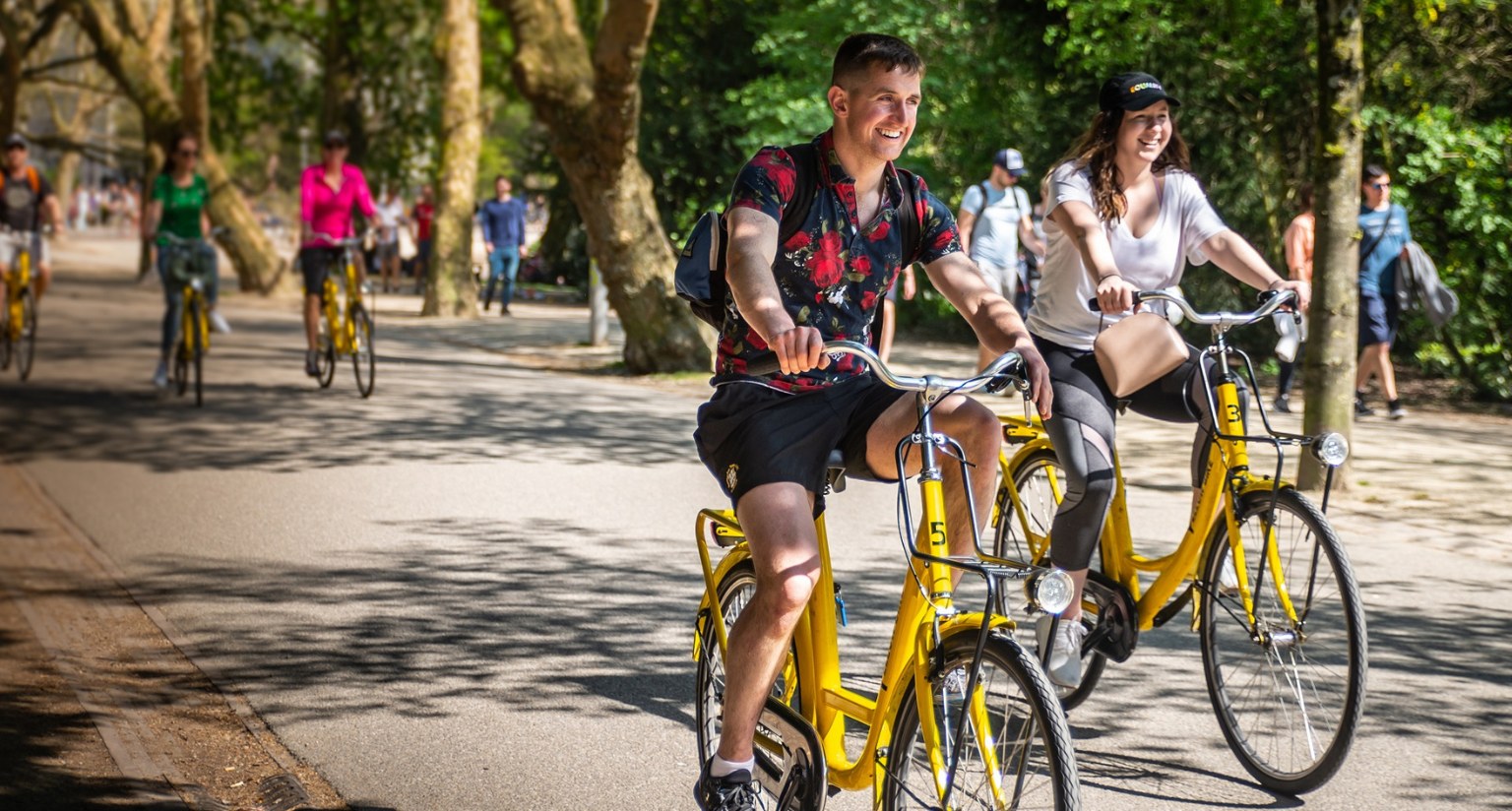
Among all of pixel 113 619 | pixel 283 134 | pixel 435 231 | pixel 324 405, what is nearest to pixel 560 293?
pixel 435 231

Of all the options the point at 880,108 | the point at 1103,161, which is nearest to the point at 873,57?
the point at 880,108

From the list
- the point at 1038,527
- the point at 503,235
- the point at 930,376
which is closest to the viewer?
the point at 930,376

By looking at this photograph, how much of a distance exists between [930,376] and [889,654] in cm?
63

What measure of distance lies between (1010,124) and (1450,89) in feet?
20.7

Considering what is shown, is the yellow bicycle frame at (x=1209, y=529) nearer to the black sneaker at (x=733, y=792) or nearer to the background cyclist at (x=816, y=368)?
the background cyclist at (x=816, y=368)

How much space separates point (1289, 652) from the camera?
15.4ft

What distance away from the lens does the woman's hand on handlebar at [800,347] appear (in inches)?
135

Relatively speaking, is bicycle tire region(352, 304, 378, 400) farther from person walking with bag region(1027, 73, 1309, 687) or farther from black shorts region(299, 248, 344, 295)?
person walking with bag region(1027, 73, 1309, 687)

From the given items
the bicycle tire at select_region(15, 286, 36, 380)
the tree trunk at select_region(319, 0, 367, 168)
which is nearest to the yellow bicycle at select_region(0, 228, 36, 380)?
the bicycle tire at select_region(15, 286, 36, 380)

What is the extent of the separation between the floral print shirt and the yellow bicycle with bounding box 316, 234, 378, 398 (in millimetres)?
10303

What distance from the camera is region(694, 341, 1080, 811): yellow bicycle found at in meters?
3.25

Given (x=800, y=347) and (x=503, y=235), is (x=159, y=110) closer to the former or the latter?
(x=503, y=235)

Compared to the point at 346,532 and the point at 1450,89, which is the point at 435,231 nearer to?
the point at 1450,89

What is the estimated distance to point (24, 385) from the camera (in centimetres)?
1514
